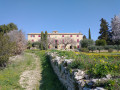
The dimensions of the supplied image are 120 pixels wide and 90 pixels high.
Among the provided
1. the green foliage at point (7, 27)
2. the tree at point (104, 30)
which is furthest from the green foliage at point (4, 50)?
the tree at point (104, 30)

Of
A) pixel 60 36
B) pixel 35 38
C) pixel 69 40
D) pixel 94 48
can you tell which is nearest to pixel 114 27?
pixel 94 48

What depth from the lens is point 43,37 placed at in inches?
1057

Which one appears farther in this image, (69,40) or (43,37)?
(69,40)

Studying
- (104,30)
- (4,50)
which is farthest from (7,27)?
(104,30)

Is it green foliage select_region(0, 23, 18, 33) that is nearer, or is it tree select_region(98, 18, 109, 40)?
green foliage select_region(0, 23, 18, 33)

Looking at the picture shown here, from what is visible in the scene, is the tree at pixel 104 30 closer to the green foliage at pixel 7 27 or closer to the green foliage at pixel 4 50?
the green foliage at pixel 7 27

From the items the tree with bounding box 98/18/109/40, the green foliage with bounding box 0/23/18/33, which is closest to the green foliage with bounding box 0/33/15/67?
the green foliage with bounding box 0/23/18/33

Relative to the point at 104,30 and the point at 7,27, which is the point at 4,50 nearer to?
the point at 7,27

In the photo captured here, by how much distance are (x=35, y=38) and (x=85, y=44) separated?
21.7m

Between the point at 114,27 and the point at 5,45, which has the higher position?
the point at 114,27

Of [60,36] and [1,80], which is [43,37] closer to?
[60,36]

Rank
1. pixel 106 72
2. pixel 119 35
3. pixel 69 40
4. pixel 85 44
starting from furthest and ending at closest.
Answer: pixel 69 40, pixel 85 44, pixel 119 35, pixel 106 72

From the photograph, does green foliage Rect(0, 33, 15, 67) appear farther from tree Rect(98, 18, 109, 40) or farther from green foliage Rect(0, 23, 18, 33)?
tree Rect(98, 18, 109, 40)

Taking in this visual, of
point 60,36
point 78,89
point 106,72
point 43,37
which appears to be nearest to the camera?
point 106,72
